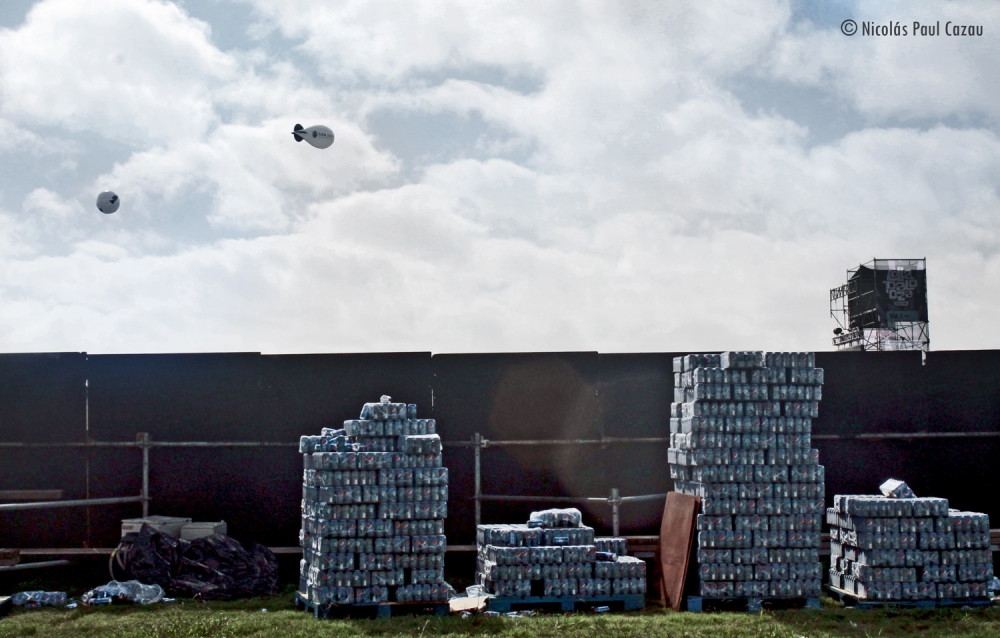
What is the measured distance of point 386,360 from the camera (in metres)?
18.8

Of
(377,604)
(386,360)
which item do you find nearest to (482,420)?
(386,360)

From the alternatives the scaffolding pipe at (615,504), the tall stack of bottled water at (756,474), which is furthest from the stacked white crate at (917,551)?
the scaffolding pipe at (615,504)

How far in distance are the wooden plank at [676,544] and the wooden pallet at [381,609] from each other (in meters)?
3.37

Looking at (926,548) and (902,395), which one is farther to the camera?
(902,395)

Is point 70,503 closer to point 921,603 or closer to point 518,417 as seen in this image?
point 518,417

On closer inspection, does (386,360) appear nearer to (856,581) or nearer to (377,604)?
(377,604)

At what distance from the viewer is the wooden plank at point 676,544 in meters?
15.1

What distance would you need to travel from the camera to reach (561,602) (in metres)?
14.8

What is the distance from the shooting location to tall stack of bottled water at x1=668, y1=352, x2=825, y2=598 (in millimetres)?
15062

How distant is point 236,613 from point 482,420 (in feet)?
19.6

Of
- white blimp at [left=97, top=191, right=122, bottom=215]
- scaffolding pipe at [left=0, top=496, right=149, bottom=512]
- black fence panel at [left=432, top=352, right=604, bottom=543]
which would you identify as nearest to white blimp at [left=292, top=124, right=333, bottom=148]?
white blimp at [left=97, top=191, right=122, bottom=215]

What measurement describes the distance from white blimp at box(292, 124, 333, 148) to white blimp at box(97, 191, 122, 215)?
3.92 metres

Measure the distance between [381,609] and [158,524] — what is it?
4918 mm

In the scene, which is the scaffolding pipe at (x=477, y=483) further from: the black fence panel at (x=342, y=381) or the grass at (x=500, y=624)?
the grass at (x=500, y=624)
